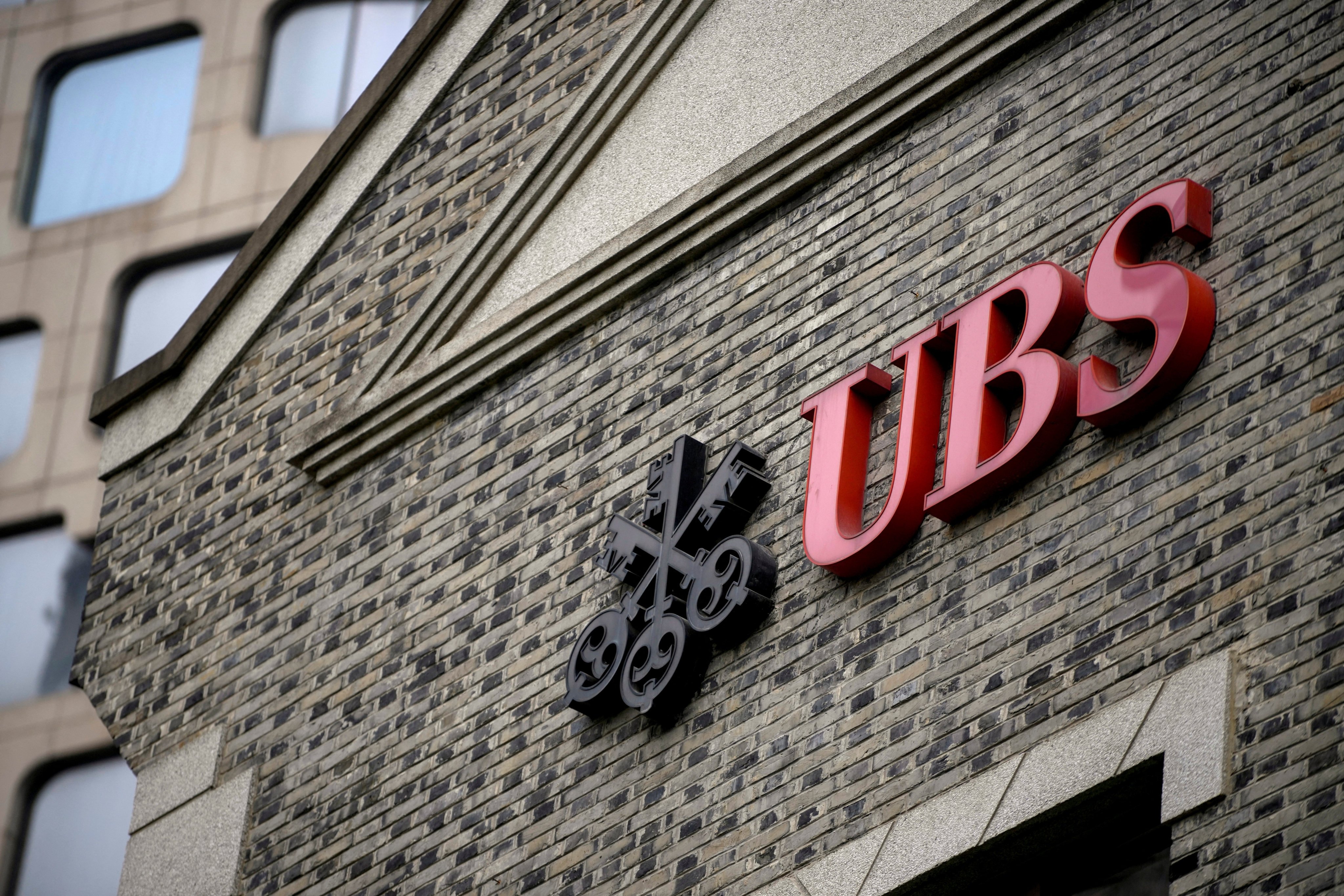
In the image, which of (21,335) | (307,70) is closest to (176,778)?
(307,70)

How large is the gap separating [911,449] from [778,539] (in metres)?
0.87

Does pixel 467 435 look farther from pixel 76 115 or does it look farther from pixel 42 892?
pixel 76 115

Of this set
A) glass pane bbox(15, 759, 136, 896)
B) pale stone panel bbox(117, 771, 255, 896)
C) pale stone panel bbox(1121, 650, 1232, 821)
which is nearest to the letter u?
pale stone panel bbox(1121, 650, 1232, 821)

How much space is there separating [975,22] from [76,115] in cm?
2153

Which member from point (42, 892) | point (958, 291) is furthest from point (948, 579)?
point (42, 892)

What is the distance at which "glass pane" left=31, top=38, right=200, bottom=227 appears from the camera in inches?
1116

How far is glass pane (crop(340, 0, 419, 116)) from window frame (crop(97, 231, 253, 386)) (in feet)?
7.86

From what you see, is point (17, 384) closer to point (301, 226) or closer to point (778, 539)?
point (301, 226)

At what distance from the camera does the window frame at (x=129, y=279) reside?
27328mm

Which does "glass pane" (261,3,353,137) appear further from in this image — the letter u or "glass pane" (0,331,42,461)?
the letter u

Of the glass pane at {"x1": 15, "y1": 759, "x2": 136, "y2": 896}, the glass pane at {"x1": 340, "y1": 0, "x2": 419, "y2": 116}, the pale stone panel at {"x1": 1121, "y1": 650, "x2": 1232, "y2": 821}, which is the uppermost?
the glass pane at {"x1": 340, "y1": 0, "x2": 419, "y2": 116}

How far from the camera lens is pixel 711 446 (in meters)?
10.1

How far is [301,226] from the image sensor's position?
12938 mm

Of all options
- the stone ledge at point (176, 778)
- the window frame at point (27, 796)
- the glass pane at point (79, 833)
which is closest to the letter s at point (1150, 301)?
the stone ledge at point (176, 778)
